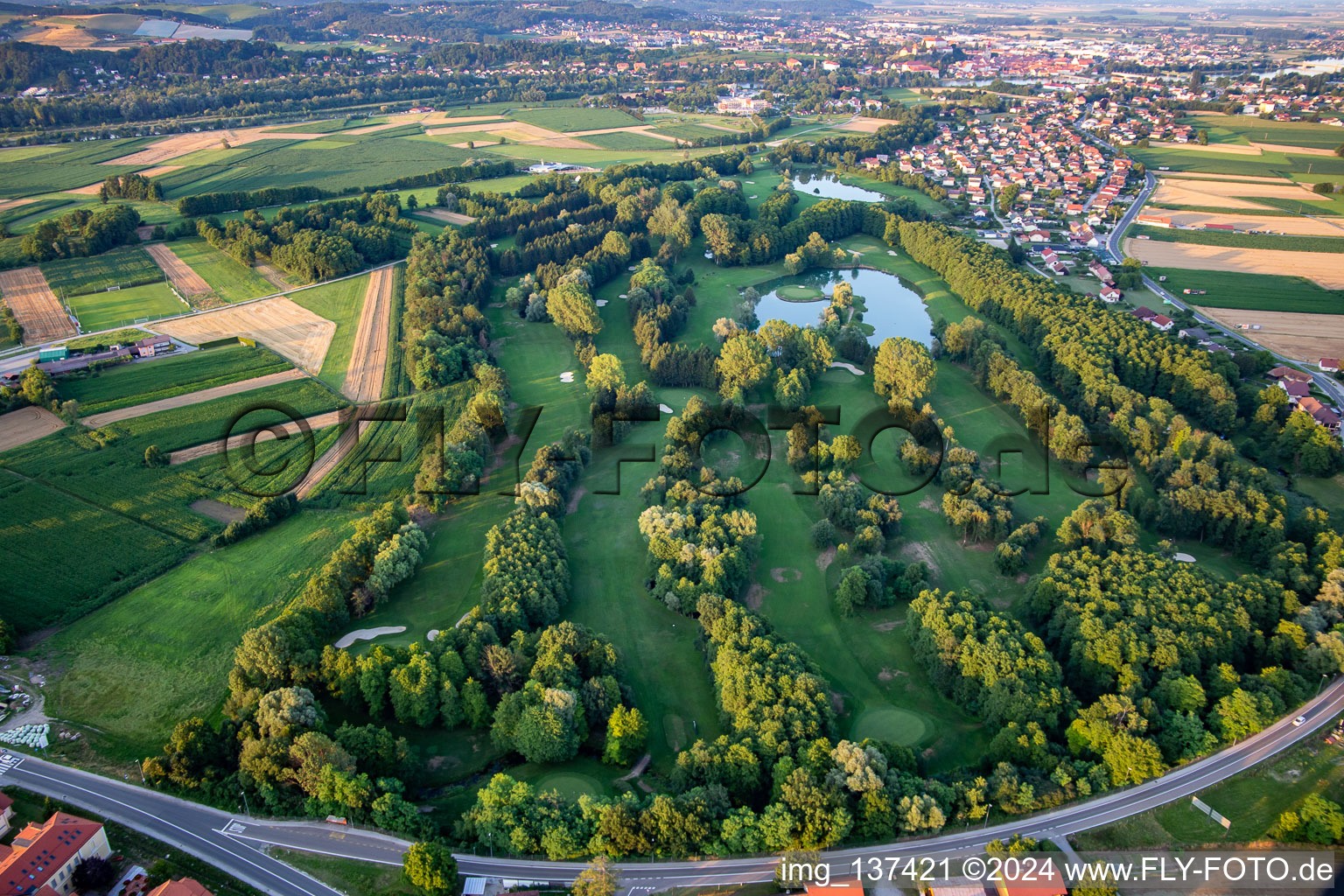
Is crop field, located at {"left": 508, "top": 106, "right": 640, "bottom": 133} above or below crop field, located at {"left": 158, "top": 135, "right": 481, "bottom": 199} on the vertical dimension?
above

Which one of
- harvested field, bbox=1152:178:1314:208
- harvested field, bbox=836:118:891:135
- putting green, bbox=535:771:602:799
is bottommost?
putting green, bbox=535:771:602:799

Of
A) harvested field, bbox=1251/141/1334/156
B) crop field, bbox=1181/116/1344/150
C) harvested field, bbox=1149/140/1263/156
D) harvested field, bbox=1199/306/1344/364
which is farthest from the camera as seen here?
crop field, bbox=1181/116/1344/150

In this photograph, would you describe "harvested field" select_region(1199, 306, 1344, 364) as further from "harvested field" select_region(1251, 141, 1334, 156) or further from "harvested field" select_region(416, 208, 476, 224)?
"harvested field" select_region(416, 208, 476, 224)

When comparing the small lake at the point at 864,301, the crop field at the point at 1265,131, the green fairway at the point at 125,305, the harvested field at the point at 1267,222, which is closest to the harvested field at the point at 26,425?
the green fairway at the point at 125,305

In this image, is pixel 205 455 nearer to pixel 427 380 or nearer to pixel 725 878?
pixel 427 380

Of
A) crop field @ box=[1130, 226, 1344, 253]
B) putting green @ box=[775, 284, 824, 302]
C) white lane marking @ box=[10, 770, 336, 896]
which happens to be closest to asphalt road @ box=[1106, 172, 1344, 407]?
crop field @ box=[1130, 226, 1344, 253]

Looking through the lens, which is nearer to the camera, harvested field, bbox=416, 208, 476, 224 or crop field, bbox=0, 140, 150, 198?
harvested field, bbox=416, 208, 476, 224
